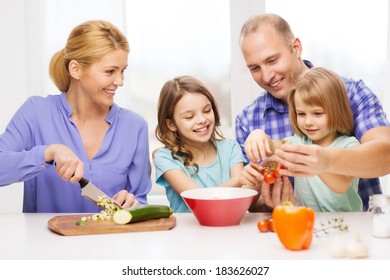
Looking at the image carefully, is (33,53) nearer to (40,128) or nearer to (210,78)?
(210,78)

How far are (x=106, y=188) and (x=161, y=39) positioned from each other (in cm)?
176

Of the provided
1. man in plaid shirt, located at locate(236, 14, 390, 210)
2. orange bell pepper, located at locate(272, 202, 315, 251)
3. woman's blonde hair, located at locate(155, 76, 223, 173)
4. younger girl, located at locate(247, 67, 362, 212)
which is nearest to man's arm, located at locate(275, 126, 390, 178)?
man in plaid shirt, located at locate(236, 14, 390, 210)

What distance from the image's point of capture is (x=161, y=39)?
392 cm

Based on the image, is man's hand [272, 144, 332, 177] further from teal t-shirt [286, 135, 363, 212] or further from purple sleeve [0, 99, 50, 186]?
purple sleeve [0, 99, 50, 186]

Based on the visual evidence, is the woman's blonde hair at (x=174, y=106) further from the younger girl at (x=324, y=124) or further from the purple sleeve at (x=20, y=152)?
the purple sleeve at (x=20, y=152)

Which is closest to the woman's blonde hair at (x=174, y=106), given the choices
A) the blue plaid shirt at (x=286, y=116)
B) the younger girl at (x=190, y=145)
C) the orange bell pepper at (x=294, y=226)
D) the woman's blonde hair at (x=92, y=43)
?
the younger girl at (x=190, y=145)

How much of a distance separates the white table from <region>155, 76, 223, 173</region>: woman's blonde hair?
1.96 ft

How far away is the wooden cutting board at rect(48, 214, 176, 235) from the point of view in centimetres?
174

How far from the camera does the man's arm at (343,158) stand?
5.61 feet

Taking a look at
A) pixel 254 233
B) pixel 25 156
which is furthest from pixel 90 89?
pixel 254 233

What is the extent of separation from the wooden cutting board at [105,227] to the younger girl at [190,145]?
→ 0.53 meters

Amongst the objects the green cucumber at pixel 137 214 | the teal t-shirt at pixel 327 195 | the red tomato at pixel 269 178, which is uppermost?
the red tomato at pixel 269 178

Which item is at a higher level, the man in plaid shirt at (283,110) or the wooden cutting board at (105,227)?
the man in plaid shirt at (283,110)

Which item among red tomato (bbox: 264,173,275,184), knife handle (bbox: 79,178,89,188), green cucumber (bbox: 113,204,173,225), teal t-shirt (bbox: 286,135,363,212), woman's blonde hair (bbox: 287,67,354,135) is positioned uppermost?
woman's blonde hair (bbox: 287,67,354,135)
